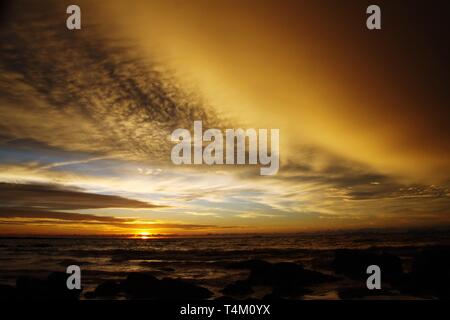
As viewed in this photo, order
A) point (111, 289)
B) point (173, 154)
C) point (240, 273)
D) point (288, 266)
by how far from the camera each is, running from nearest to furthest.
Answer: point (173, 154) < point (111, 289) < point (288, 266) < point (240, 273)

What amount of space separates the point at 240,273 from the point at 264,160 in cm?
808

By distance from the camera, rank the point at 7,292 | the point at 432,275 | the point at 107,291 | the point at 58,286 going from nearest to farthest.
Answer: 1. the point at 7,292
2. the point at 58,286
3. the point at 107,291
4. the point at 432,275

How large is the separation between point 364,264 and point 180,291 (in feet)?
22.2

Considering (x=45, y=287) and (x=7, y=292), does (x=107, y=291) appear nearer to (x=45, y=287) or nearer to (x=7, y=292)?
(x=45, y=287)

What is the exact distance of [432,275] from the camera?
10.7 m

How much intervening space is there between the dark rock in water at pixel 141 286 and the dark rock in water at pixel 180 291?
209 millimetres

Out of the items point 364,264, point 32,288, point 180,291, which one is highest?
point 32,288

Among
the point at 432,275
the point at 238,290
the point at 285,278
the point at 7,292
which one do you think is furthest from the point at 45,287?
the point at 432,275

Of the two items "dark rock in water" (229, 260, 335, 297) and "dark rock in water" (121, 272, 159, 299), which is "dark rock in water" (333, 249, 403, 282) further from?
"dark rock in water" (121, 272, 159, 299)

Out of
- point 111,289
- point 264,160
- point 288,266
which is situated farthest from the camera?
point 288,266

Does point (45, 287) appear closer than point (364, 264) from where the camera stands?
Yes
